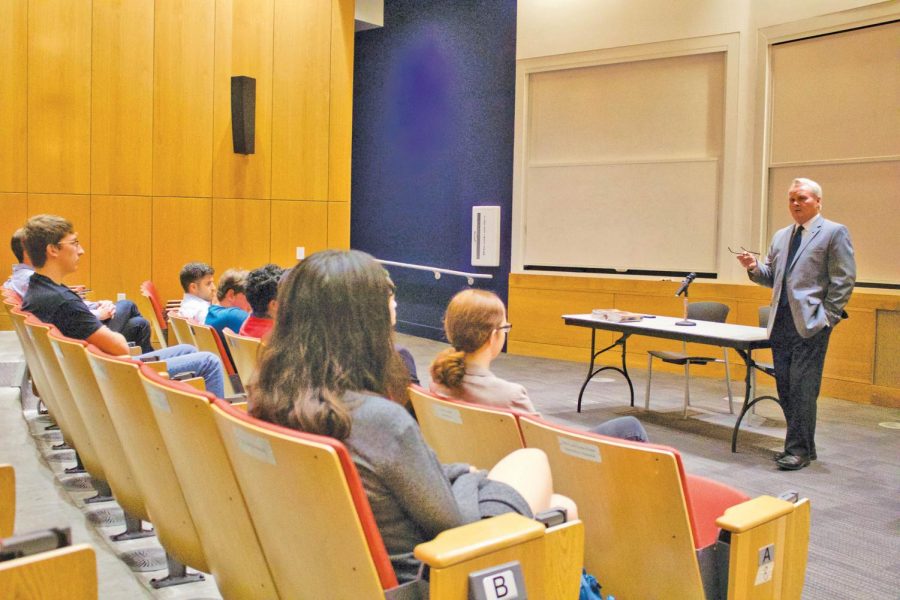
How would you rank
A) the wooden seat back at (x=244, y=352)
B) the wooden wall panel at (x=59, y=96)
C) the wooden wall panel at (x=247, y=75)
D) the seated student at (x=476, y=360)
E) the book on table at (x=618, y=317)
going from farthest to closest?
the wooden wall panel at (x=247, y=75) < the wooden wall panel at (x=59, y=96) < the book on table at (x=618, y=317) < the wooden seat back at (x=244, y=352) < the seated student at (x=476, y=360)

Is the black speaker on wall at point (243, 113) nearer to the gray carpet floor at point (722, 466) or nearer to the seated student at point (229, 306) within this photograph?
the gray carpet floor at point (722, 466)

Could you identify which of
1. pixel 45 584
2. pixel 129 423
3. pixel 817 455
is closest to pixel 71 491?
pixel 129 423

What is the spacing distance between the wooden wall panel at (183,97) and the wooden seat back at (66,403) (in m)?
5.29

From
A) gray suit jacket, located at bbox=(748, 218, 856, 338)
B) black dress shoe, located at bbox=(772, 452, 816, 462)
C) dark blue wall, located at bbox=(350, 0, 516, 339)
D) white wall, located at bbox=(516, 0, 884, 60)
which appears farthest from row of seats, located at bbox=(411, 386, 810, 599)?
dark blue wall, located at bbox=(350, 0, 516, 339)

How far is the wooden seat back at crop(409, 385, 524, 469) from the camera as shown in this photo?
7.01 feet

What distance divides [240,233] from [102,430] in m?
6.28

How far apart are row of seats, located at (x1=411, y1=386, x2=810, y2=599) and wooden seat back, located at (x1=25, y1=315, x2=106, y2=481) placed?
64.4 inches

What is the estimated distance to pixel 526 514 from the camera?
5.51 ft

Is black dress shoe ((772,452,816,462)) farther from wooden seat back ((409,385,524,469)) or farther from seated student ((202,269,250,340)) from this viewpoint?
seated student ((202,269,250,340))

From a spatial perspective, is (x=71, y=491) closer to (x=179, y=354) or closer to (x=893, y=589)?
(x=179, y=354)

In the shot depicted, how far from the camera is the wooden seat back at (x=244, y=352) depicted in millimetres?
3440

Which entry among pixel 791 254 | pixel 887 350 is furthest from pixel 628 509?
pixel 887 350

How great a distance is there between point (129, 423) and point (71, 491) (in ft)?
4.93

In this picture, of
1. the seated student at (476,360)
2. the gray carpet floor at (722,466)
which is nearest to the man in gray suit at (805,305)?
the gray carpet floor at (722,466)
